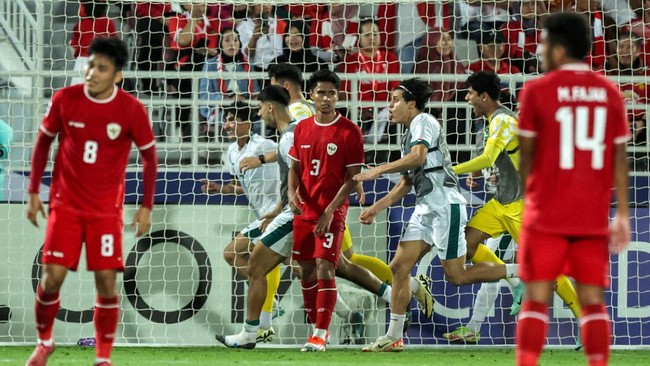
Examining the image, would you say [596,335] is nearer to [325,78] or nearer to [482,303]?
[325,78]

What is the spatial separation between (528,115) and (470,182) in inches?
195

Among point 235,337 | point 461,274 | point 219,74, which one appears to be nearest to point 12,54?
point 219,74

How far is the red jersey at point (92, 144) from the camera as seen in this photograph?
6020mm

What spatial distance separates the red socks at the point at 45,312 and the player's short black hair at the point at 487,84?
153 inches

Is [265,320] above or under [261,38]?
under

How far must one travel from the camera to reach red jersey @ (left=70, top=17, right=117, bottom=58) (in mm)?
11688

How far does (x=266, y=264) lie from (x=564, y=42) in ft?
13.2

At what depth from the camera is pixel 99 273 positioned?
6027 millimetres

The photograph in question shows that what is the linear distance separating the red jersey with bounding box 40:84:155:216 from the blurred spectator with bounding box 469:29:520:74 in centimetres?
595

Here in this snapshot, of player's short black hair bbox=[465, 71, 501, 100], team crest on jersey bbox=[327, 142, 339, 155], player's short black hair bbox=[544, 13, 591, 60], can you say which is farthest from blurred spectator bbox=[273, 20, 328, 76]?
player's short black hair bbox=[544, 13, 591, 60]

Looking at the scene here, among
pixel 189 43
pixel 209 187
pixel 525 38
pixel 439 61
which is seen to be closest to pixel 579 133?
pixel 209 187

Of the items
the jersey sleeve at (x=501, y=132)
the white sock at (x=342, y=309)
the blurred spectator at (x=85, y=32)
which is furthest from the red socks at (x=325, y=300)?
the blurred spectator at (x=85, y=32)

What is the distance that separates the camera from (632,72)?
425 inches

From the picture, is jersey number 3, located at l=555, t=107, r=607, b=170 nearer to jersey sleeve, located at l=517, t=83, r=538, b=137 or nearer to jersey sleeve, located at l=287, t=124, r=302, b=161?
jersey sleeve, located at l=517, t=83, r=538, b=137
